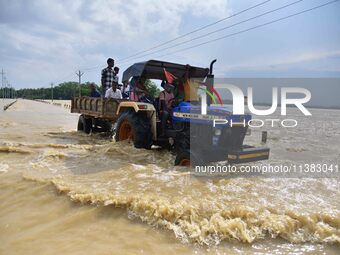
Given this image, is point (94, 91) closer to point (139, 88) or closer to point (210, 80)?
point (139, 88)

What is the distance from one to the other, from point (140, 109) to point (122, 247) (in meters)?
4.17

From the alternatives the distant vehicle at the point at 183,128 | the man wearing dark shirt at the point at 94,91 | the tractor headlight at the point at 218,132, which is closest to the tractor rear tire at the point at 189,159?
the distant vehicle at the point at 183,128

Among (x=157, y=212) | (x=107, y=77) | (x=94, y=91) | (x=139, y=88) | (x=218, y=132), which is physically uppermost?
(x=107, y=77)

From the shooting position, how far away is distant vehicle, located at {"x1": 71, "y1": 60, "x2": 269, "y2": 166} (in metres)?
5.77

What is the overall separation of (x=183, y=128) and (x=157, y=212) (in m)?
2.90

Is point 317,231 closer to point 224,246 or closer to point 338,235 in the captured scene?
point 338,235

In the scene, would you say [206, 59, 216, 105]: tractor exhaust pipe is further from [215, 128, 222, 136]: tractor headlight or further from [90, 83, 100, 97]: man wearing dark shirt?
[90, 83, 100, 97]: man wearing dark shirt

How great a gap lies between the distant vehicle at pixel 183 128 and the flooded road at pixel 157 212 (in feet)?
1.50

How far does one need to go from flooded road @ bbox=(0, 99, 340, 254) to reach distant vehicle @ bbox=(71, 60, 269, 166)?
0.46 meters

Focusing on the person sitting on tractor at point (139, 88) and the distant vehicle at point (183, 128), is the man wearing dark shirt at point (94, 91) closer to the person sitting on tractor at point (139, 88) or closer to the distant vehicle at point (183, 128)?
the distant vehicle at point (183, 128)

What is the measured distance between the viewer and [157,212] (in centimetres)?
377

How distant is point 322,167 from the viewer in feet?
23.3

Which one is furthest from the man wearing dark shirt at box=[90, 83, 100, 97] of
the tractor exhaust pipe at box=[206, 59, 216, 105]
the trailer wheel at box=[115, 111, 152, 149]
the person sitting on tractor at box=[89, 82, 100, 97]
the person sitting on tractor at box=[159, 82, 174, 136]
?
the tractor exhaust pipe at box=[206, 59, 216, 105]

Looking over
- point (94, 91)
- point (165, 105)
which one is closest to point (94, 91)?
point (94, 91)
